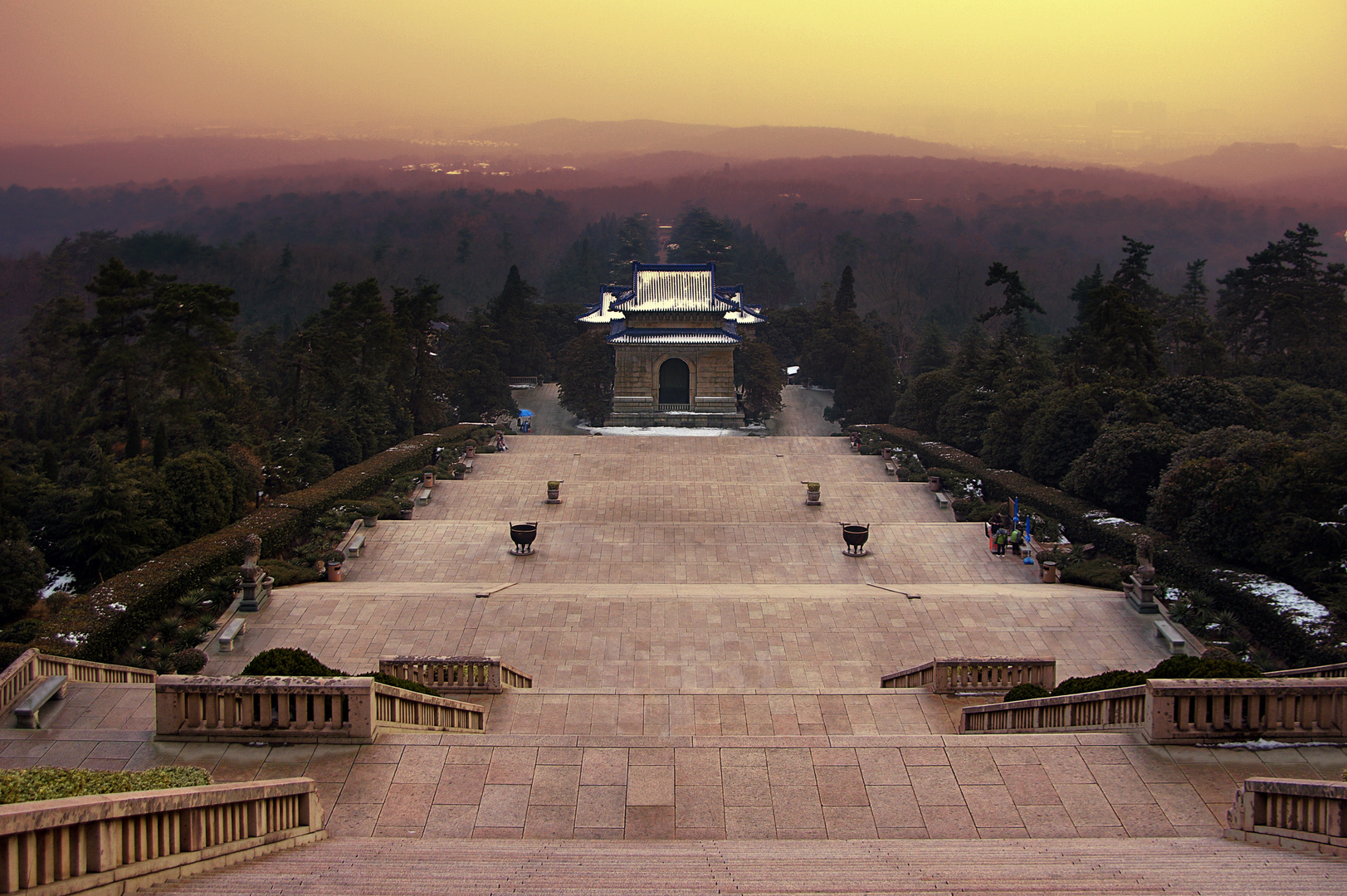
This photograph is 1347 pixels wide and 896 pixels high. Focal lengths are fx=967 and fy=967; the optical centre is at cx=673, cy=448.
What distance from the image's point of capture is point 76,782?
7.27 metres

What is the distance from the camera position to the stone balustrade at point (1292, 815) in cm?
757

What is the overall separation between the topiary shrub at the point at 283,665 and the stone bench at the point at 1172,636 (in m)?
15.1

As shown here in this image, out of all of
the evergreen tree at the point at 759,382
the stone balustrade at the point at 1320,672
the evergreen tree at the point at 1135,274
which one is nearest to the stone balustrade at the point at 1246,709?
the stone balustrade at the point at 1320,672

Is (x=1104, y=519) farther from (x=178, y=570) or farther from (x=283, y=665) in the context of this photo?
(x=178, y=570)

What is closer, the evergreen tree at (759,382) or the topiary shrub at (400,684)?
the topiary shrub at (400,684)

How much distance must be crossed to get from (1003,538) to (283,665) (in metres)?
19.2

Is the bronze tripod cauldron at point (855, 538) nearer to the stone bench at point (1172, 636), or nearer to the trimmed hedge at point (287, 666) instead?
the stone bench at point (1172, 636)

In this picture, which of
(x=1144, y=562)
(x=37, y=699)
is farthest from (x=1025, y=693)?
(x=37, y=699)

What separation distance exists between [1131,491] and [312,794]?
24.2 meters

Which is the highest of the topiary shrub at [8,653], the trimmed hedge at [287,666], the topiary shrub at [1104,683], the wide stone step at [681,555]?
the trimmed hedge at [287,666]

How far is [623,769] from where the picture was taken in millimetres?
9883

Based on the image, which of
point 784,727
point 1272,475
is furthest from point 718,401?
point 784,727

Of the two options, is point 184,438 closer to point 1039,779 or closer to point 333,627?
point 333,627

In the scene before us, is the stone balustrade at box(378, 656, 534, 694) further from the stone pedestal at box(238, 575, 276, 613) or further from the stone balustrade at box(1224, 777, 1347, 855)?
the stone balustrade at box(1224, 777, 1347, 855)
